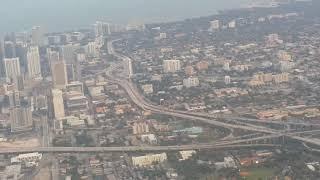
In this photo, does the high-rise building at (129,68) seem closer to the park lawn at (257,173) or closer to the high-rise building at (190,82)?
the high-rise building at (190,82)

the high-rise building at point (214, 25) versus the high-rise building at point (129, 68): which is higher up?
the high-rise building at point (214, 25)

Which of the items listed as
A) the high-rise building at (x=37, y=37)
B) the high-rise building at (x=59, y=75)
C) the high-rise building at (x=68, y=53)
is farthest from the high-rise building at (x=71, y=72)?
the high-rise building at (x=37, y=37)

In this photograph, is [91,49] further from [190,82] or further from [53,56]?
[190,82]

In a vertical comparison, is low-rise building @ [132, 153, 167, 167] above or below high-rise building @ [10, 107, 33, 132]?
below

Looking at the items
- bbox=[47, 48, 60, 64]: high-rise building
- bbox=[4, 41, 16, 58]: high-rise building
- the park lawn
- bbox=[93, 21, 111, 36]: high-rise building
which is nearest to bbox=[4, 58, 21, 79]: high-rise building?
bbox=[47, 48, 60, 64]: high-rise building

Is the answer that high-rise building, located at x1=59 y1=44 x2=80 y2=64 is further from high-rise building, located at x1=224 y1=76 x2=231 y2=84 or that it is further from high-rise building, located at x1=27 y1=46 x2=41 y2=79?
high-rise building, located at x1=224 y1=76 x2=231 y2=84

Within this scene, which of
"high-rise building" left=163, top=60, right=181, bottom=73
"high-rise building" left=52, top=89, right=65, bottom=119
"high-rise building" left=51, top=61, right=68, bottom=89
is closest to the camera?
"high-rise building" left=52, top=89, right=65, bottom=119
